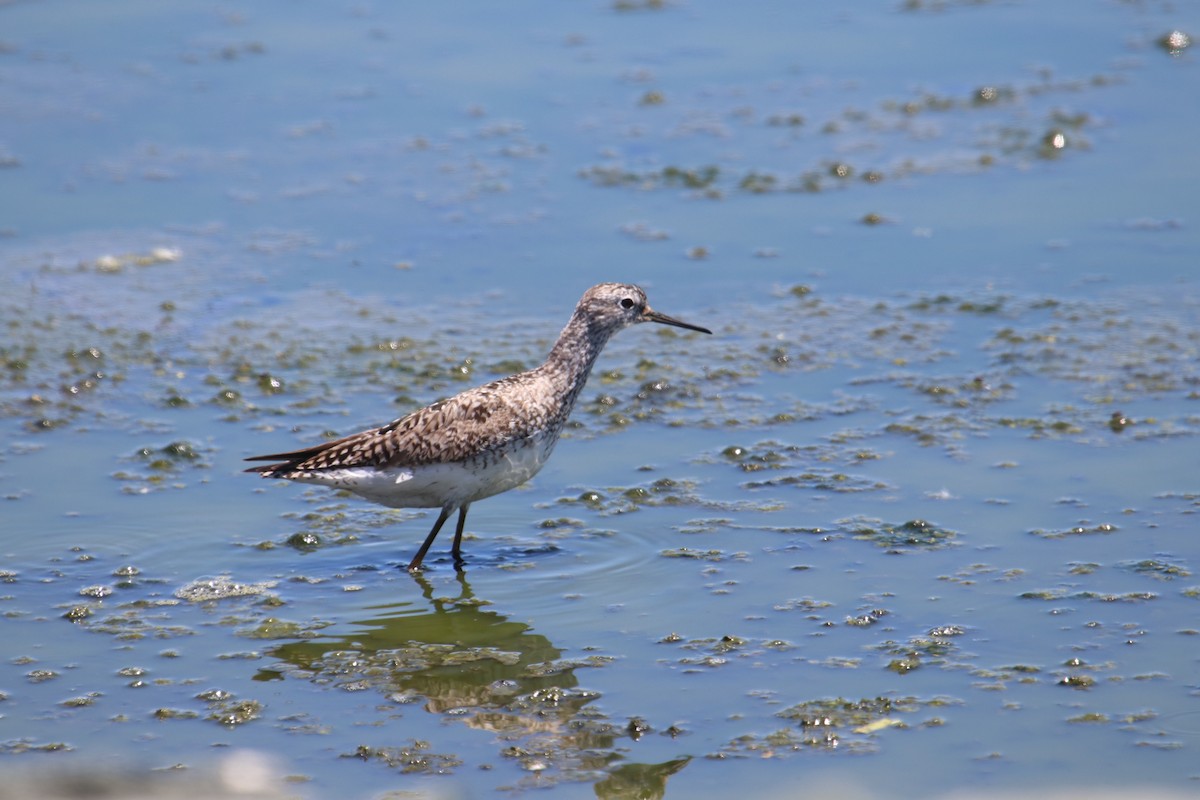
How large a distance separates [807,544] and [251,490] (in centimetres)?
298

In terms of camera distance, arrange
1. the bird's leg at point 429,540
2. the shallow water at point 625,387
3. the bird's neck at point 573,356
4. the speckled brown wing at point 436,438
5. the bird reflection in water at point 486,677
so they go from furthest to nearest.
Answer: the bird's neck at point 573,356 → the bird's leg at point 429,540 → the speckled brown wing at point 436,438 → the shallow water at point 625,387 → the bird reflection in water at point 486,677

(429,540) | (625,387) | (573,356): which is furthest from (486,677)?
(625,387)

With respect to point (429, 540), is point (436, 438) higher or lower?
higher

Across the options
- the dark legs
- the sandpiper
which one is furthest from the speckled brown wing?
the dark legs

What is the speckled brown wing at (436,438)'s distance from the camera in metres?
7.78

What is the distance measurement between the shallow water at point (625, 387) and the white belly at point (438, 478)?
1.32 feet

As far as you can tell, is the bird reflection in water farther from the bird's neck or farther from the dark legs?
the bird's neck

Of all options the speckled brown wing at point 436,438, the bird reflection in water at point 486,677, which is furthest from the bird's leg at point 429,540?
the speckled brown wing at point 436,438

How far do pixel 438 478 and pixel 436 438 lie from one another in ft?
0.63

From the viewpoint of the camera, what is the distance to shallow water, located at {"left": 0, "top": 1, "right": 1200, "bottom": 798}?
256 inches

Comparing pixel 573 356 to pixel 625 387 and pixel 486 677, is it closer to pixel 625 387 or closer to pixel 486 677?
pixel 625 387

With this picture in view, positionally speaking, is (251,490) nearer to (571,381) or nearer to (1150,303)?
(571,381)

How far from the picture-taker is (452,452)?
25.5 feet

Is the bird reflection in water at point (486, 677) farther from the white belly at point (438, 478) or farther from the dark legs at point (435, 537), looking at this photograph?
the white belly at point (438, 478)
